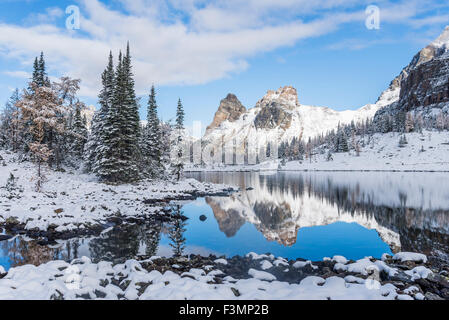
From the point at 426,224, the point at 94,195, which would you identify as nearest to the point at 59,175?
the point at 94,195

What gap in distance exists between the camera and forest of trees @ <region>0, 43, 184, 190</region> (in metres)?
26.7

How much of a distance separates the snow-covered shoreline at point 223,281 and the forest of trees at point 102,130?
735 inches

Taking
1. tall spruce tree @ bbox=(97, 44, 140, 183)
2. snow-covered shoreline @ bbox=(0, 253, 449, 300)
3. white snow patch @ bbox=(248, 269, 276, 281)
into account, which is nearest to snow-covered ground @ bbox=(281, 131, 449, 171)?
tall spruce tree @ bbox=(97, 44, 140, 183)

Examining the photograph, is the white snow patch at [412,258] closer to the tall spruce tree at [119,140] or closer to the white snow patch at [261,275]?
the white snow patch at [261,275]

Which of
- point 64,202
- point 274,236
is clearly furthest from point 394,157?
point 64,202

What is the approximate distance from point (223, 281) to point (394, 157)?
4873 inches

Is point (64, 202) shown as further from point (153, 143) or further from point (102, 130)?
point (153, 143)

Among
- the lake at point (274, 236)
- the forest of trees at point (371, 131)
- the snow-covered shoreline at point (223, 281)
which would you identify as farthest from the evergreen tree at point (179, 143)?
the forest of trees at point (371, 131)

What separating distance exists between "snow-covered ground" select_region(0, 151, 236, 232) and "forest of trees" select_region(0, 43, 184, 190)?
78.2 inches

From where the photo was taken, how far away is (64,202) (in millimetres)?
19625

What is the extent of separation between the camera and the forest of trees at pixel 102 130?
2669cm

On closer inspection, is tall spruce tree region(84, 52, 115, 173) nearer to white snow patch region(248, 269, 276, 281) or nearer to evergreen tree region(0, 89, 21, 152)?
evergreen tree region(0, 89, 21, 152)

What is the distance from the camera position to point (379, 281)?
27.1ft
